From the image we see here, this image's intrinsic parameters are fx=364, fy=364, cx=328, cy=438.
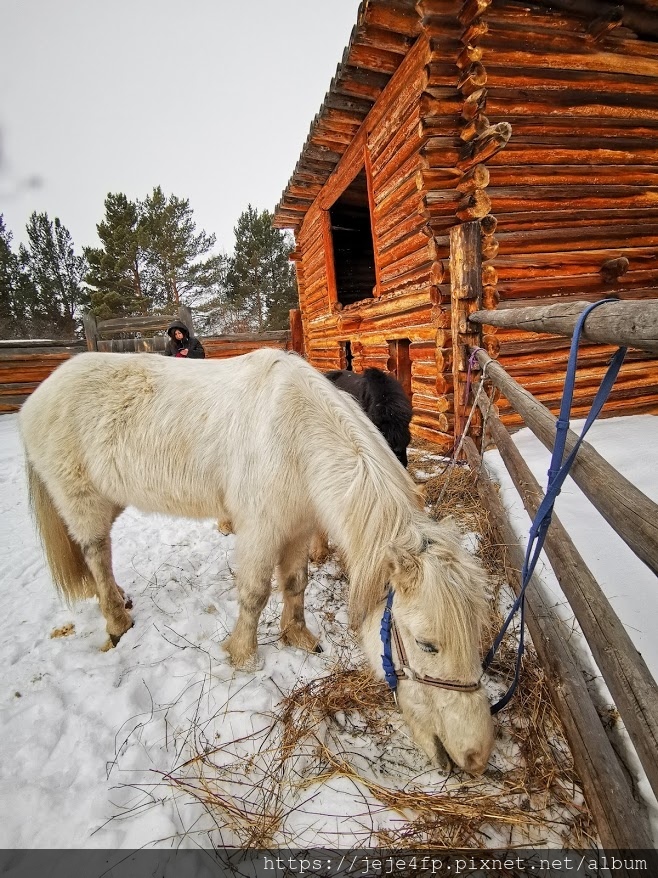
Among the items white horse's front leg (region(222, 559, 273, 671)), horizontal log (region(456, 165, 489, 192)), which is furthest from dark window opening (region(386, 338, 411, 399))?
white horse's front leg (region(222, 559, 273, 671))

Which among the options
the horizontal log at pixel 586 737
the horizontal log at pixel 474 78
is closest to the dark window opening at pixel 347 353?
the horizontal log at pixel 474 78

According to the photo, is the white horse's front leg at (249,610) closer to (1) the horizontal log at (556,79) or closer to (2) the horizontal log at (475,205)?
(2) the horizontal log at (475,205)

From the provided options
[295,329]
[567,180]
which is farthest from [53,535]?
[295,329]

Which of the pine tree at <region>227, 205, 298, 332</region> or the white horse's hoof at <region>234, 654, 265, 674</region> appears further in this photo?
the pine tree at <region>227, 205, 298, 332</region>

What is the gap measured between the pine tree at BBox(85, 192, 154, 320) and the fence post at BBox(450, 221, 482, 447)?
20.8 meters

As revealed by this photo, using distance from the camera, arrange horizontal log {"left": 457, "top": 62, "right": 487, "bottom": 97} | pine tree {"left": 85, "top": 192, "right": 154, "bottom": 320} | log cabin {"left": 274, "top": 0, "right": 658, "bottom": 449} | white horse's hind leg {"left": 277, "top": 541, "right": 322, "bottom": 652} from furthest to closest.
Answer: pine tree {"left": 85, "top": 192, "right": 154, "bottom": 320} < log cabin {"left": 274, "top": 0, "right": 658, "bottom": 449} < horizontal log {"left": 457, "top": 62, "right": 487, "bottom": 97} < white horse's hind leg {"left": 277, "top": 541, "right": 322, "bottom": 652}

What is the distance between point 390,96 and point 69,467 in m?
6.41

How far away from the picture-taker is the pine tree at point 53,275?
952 inches

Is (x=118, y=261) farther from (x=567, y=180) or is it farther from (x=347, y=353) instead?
(x=567, y=180)

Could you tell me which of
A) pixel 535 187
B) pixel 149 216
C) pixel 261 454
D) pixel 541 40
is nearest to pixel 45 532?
pixel 261 454

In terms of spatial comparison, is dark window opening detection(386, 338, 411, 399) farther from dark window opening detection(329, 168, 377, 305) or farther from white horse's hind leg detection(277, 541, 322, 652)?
dark window opening detection(329, 168, 377, 305)

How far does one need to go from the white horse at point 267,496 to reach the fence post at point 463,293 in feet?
7.83

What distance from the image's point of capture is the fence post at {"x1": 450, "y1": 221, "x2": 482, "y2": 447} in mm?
3766

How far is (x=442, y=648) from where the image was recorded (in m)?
1.46
